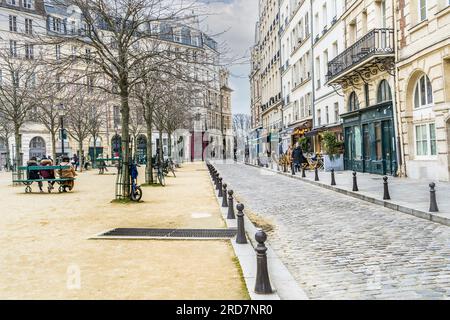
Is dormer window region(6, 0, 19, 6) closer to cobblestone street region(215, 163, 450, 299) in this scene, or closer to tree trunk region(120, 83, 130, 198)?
tree trunk region(120, 83, 130, 198)

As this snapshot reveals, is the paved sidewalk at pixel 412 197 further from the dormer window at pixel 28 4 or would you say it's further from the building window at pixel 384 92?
the dormer window at pixel 28 4

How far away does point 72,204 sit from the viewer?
13.6m

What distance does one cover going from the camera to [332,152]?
84.5 feet

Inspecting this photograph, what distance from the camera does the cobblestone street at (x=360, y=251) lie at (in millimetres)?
5004

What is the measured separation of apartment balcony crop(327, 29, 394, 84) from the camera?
768 inches

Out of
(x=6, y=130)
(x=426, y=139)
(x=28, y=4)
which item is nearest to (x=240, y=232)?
(x=426, y=139)

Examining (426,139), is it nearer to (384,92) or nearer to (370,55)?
(384,92)

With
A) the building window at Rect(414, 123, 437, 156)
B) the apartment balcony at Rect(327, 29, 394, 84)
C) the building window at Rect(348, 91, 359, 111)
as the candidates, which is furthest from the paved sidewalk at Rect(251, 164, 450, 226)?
the building window at Rect(348, 91, 359, 111)

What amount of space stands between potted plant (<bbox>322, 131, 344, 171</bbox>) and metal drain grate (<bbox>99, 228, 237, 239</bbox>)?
697 inches

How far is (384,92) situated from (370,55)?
2.33m

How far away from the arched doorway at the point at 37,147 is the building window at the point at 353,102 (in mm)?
41007
